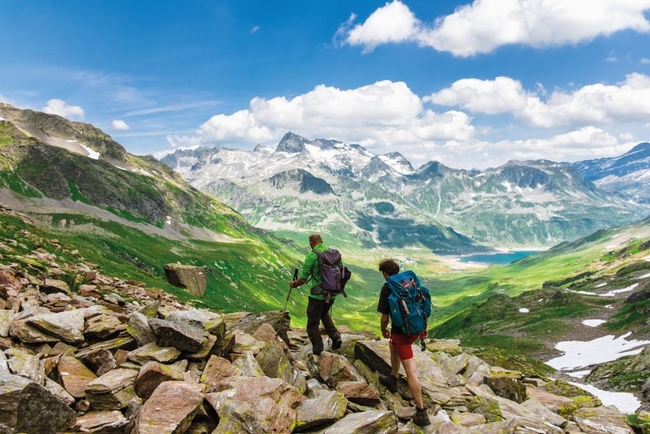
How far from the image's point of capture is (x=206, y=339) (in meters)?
15.4

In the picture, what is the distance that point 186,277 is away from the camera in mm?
71938

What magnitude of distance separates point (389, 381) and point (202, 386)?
8.51 meters

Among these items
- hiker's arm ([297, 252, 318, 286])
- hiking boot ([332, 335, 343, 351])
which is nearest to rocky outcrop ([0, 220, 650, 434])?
hiking boot ([332, 335, 343, 351])

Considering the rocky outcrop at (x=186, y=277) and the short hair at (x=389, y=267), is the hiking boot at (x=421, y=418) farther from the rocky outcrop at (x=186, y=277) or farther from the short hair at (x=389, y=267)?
the rocky outcrop at (x=186, y=277)

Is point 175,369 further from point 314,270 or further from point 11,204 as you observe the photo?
point 11,204

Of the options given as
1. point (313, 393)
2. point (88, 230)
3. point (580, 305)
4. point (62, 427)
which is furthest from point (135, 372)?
point (88, 230)

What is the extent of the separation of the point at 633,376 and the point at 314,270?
151ft

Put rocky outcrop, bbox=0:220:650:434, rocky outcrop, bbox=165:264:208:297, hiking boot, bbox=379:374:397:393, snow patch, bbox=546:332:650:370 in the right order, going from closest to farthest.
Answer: rocky outcrop, bbox=0:220:650:434 → hiking boot, bbox=379:374:397:393 → rocky outcrop, bbox=165:264:208:297 → snow patch, bbox=546:332:650:370

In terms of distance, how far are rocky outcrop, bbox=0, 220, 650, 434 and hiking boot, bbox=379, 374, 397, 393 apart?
11.4 inches

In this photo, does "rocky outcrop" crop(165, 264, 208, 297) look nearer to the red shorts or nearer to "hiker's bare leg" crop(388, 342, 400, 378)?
"hiker's bare leg" crop(388, 342, 400, 378)

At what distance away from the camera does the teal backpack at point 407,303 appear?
1457 centimetres

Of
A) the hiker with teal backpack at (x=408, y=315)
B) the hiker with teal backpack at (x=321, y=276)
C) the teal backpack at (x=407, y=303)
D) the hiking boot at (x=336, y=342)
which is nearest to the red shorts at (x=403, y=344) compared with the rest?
the hiker with teal backpack at (x=408, y=315)

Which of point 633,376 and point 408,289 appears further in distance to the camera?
point 633,376

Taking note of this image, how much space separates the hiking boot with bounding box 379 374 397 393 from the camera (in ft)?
57.0
